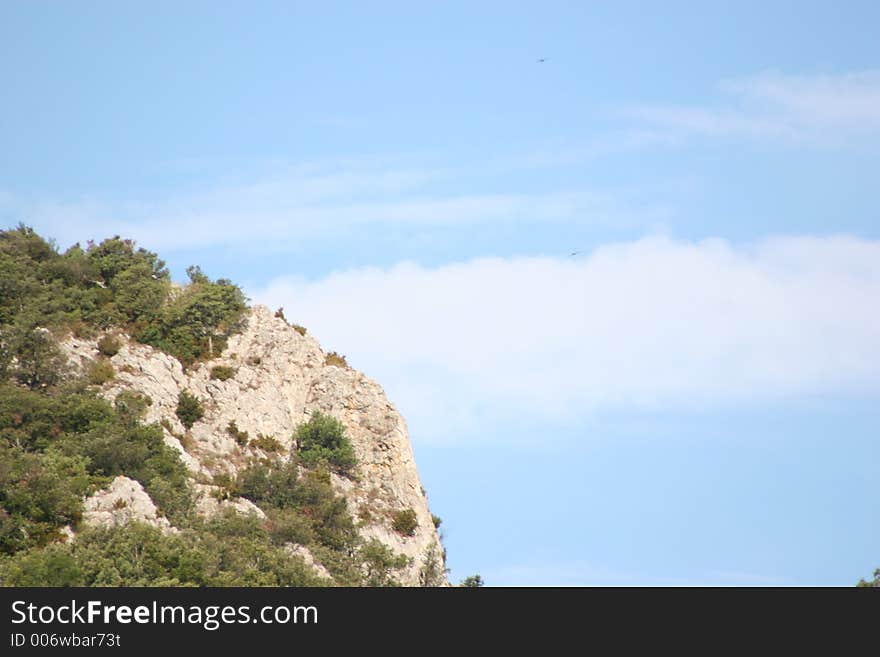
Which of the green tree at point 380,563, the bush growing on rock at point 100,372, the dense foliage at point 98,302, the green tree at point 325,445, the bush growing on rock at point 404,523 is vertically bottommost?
the green tree at point 380,563

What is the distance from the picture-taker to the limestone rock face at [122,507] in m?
72.2

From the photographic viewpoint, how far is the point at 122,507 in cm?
7356

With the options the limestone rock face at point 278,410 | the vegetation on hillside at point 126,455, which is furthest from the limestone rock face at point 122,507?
the limestone rock face at point 278,410

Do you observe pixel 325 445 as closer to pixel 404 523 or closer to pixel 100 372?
pixel 404 523

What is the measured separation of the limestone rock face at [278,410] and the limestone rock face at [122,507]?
16.8 ft

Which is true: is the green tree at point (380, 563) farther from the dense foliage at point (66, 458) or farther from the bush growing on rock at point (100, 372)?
the bush growing on rock at point (100, 372)

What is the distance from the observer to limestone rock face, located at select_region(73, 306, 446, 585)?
3371 inches

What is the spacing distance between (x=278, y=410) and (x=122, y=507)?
19652mm

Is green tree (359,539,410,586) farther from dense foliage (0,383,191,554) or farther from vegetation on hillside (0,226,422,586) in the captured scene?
dense foliage (0,383,191,554)

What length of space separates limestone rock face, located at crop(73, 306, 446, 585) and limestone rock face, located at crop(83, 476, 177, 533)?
512 centimetres
